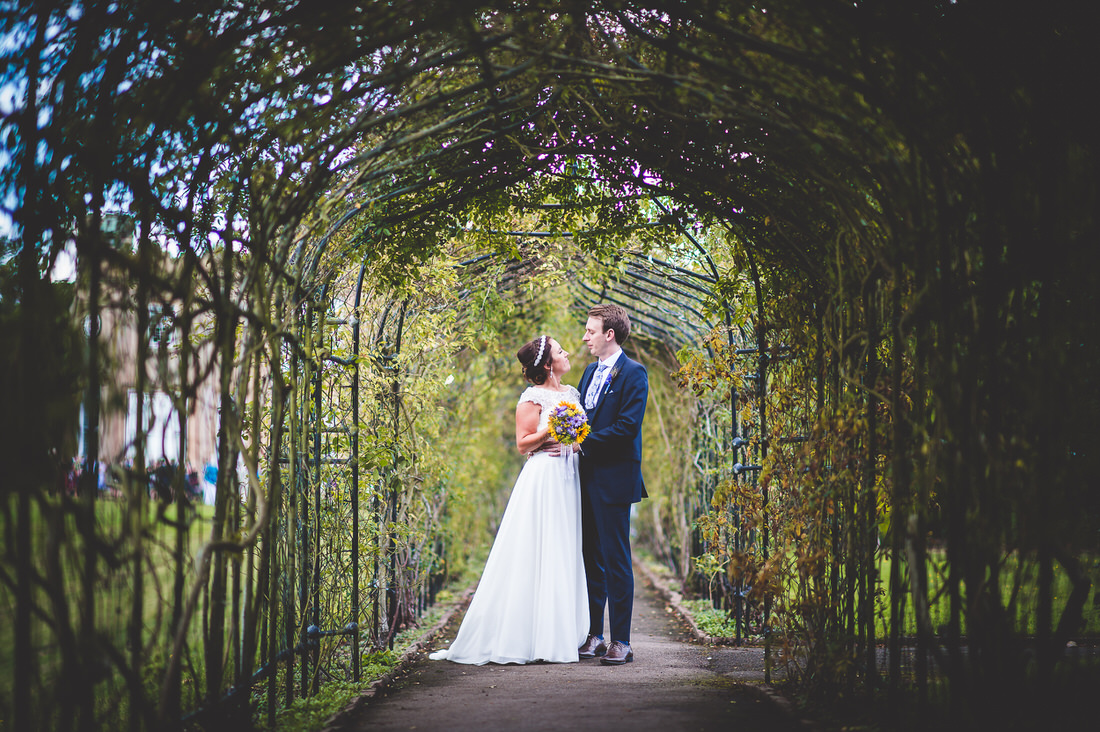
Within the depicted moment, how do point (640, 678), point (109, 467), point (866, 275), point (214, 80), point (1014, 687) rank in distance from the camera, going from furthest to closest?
1. point (640, 678)
2. point (866, 275)
3. point (214, 80)
4. point (1014, 687)
5. point (109, 467)

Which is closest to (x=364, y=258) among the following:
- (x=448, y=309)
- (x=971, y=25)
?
(x=448, y=309)

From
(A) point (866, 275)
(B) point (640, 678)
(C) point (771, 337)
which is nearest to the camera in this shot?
(A) point (866, 275)

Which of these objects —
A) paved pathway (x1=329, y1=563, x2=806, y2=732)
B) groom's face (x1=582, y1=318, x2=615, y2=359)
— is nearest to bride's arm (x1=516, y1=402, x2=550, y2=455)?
groom's face (x1=582, y1=318, x2=615, y2=359)

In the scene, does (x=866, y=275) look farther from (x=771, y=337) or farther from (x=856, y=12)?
(x=771, y=337)

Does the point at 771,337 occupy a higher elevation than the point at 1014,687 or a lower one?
higher

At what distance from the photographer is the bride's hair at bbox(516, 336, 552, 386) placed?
5871mm

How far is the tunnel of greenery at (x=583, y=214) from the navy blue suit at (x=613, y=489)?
823 millimetres

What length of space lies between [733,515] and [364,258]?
141 inches

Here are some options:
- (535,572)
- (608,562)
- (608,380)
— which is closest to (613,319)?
(608,380)

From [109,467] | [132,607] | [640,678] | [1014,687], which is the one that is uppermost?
[109,467]

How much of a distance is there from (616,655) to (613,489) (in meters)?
0.98

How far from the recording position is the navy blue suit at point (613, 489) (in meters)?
5.12

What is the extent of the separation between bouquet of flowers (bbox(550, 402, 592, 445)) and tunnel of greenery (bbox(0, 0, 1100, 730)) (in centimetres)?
117

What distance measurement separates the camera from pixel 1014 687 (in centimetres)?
293
